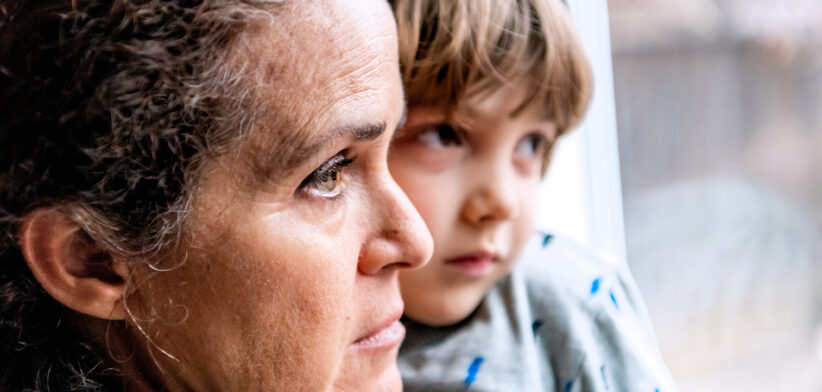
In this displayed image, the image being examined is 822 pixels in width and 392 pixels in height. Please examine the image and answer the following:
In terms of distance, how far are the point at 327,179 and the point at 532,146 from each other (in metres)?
0.47

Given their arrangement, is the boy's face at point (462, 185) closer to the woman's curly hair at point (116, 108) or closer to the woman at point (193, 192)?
the woman at point (193, 192)

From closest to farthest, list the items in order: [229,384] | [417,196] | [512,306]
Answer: [229,384]
[417,196]
[512,306]

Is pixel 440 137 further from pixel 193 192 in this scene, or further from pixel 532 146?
pixel 193 192

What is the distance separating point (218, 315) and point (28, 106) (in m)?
0.30

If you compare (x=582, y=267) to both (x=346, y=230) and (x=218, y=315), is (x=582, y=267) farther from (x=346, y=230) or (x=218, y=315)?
(x=218, y=315)

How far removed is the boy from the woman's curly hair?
37 centimetres

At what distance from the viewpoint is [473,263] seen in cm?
126

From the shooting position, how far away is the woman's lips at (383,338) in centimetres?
103

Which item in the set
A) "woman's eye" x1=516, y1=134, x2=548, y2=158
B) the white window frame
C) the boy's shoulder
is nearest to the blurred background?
the white window frame

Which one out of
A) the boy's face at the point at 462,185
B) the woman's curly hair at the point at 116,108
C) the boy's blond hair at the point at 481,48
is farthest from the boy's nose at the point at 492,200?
the woman's curly hair at the point at 116,108

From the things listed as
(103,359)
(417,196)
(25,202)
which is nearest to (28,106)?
(25,202)

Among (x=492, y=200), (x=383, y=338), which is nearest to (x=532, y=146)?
(x=492, y=200)

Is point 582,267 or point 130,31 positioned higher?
point 130,31

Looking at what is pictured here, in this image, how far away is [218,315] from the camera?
91 centimetres
